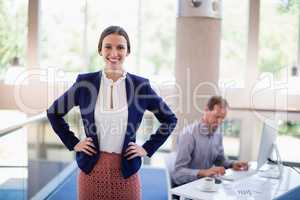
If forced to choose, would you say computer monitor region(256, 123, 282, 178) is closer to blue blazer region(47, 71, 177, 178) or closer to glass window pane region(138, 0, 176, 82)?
blue blazer region(47, 71, 177, 178)

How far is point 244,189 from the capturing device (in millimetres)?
2592

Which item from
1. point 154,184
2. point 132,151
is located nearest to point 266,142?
point 132,151

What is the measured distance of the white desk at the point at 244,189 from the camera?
7.91ft

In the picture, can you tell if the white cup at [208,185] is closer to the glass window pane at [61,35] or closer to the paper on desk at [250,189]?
the paper on desk at [250,189]

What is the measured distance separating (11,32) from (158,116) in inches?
150

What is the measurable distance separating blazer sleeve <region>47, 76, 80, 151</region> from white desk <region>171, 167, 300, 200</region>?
0.73m

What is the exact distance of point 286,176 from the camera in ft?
10.0

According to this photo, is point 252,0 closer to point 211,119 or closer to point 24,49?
point 211,119

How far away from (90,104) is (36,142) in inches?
72.3

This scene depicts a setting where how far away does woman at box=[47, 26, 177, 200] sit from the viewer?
204 cm

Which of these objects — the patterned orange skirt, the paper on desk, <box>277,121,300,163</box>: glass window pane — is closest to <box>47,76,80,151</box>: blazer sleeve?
the patterned orange skirt

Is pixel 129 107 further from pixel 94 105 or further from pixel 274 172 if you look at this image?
pixel 274 172

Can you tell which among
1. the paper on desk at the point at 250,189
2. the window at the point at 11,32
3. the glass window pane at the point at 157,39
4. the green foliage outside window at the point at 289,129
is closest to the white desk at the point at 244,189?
the paper on desk at the point at 250,189

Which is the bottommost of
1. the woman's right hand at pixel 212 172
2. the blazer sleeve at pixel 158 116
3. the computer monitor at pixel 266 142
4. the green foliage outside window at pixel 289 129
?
the woman's right hand at pixel 212 172
